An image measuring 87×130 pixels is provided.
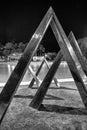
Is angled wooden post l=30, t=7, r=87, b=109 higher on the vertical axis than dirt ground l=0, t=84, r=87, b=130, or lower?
higher

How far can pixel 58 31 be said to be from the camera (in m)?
5.02

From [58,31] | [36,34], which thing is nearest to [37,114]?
[36,34]

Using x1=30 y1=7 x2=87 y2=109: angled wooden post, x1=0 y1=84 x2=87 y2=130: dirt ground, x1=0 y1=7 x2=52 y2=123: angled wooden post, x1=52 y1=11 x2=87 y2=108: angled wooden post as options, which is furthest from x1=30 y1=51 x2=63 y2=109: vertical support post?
x1=0 y1=7 x2=52 y2=123: angled wooden post

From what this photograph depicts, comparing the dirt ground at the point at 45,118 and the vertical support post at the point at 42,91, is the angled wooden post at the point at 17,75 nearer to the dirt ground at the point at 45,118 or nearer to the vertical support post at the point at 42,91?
the dirt ground at the point at 45,118

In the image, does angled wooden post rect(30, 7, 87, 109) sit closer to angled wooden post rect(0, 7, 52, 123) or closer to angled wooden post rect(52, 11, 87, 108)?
angled wooden post rect(52, 11, 87, 108)

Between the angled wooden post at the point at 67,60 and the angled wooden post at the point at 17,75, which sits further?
the angled wooden post at the point at 67,60

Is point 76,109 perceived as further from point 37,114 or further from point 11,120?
point 11,120

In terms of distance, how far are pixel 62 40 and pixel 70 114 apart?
2.22 metres

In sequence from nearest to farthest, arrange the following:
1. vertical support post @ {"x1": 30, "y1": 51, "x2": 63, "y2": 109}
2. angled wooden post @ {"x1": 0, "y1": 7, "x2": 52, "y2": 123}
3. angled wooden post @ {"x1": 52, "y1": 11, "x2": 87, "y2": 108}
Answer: angled wooden post @ {"x1": 0, "y1": 7, "x2": 52, "y2": 123}
angled wooden post @ {"x1": 52, "y1": 11, "x2": 87, "y2": 108}
vertical support post @ {"x1": 30, "y1": 51, "x2": 63, "y2": 109}

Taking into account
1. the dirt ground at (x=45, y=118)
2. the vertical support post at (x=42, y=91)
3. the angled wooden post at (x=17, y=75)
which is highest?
the angled wooden post at (x=17, y=75)

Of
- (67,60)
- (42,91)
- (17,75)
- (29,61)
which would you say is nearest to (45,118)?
(42,91)

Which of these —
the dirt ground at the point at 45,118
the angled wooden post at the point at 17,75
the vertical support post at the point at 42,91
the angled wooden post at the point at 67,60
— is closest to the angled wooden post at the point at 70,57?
the angled wooden post at the point at 67,60

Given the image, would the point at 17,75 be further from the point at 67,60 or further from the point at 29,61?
the point at 67,60

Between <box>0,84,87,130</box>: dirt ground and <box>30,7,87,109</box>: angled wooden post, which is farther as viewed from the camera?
<box>30,7,87,109</box>: angled wooden post
